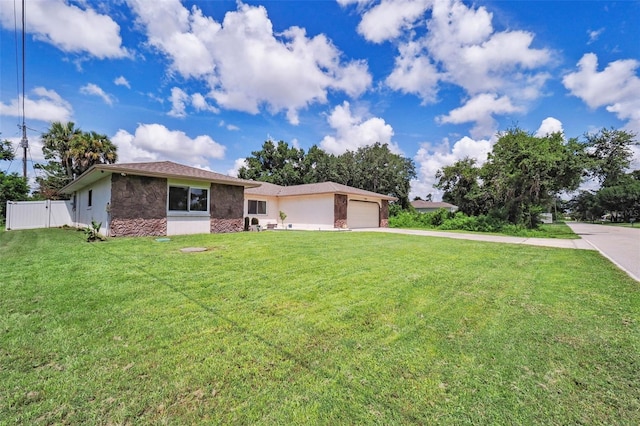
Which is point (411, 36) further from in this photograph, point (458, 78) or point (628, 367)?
point (628, 367)

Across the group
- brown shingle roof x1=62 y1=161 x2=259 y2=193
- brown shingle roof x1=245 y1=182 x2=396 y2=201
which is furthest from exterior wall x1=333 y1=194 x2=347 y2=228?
brown shingle roof x1=62 y1=161 x2=259 y2=193

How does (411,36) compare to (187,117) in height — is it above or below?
above

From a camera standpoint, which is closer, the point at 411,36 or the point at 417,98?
the point at 411,36

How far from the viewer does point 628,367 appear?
237cm

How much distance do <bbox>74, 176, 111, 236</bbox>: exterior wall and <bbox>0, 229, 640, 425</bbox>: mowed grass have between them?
6.30 m

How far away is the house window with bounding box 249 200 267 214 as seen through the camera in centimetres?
1931

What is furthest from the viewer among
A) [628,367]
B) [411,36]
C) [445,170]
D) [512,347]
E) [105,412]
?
[445,170]

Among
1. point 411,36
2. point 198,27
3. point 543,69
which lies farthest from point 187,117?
point 543,69

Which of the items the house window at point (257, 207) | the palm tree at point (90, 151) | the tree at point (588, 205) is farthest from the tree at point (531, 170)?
the tree at point (588, 205)

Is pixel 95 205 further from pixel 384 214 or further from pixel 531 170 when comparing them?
pixel 531 170

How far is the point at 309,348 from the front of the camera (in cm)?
257

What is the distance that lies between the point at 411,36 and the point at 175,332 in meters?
13.4

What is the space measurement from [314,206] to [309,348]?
17.2 meters

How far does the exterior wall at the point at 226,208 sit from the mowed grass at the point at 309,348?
25.0ft
